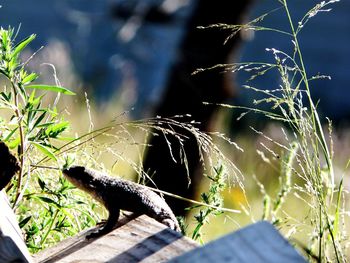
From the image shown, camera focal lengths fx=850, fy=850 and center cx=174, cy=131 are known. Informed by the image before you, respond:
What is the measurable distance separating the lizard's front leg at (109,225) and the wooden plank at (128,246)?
0.06 ft

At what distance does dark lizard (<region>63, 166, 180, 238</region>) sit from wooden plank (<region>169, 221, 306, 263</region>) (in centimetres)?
89

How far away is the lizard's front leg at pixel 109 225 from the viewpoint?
9.46ft

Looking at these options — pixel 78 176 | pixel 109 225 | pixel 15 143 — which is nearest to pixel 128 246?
pixel 109 225

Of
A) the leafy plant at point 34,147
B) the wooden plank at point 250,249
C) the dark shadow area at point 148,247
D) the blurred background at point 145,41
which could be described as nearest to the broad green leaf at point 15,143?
the leafy plant at point 34,147

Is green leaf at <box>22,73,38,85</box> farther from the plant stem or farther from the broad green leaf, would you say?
the broad green leaf

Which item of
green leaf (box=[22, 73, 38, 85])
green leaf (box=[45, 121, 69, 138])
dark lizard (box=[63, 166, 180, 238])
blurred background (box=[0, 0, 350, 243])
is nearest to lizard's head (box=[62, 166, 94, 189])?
dark lizard (box=[63, 166, 180, 238])

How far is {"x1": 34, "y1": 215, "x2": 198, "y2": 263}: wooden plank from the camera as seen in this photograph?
2.64 m

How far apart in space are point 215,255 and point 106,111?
7528mm

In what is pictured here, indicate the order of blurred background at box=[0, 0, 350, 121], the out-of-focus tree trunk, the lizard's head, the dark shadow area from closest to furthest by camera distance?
the dark shadow area → the lizard's head → the out-of-focus tree trunk → blurred background at box=[0, 0, 350, 121]

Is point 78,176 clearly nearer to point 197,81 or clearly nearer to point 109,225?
point 109,225

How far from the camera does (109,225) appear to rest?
9.61 ft

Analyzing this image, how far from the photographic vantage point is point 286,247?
2.11 m

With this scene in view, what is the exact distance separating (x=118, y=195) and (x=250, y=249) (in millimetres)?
1072

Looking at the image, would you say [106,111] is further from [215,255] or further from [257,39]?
[215,255]
